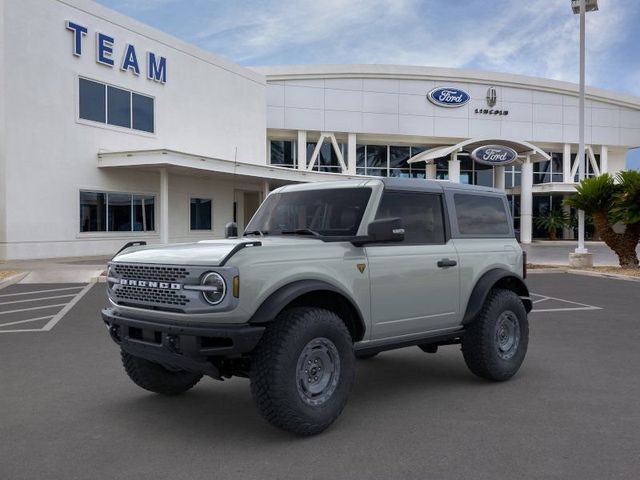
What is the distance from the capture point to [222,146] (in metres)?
30.5

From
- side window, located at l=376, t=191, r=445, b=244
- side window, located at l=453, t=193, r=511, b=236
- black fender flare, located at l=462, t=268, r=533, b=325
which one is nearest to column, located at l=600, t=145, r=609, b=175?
side window, located at l=453, t=193, r=511, b=236

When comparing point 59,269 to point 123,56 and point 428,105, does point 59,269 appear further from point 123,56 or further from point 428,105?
point 428,105

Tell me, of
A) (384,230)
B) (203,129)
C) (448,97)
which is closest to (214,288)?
(384,230)

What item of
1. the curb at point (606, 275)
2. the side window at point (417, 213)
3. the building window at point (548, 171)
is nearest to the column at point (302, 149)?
the building window at point (548, 171)

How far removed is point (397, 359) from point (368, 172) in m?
35.1

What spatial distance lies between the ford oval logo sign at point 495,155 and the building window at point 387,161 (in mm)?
6301

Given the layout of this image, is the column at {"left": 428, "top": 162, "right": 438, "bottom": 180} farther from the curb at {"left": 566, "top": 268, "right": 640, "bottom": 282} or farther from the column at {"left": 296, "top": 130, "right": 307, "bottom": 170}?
the curb at {"left": 566, "top": 268, "right": 640, "bottom": 282}

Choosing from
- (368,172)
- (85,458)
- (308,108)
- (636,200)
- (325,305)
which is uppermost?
(308,108)

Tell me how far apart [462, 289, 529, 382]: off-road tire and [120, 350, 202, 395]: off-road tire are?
255 centimetres

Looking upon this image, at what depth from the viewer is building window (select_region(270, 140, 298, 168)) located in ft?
132

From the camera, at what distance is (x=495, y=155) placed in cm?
3625

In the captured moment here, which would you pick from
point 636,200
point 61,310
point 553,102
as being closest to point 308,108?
point 553,102

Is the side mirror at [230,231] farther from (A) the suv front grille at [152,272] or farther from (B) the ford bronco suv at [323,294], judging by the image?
(A) the suv front grille at [152,272]

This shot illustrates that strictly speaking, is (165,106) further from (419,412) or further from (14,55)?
(419,412)
